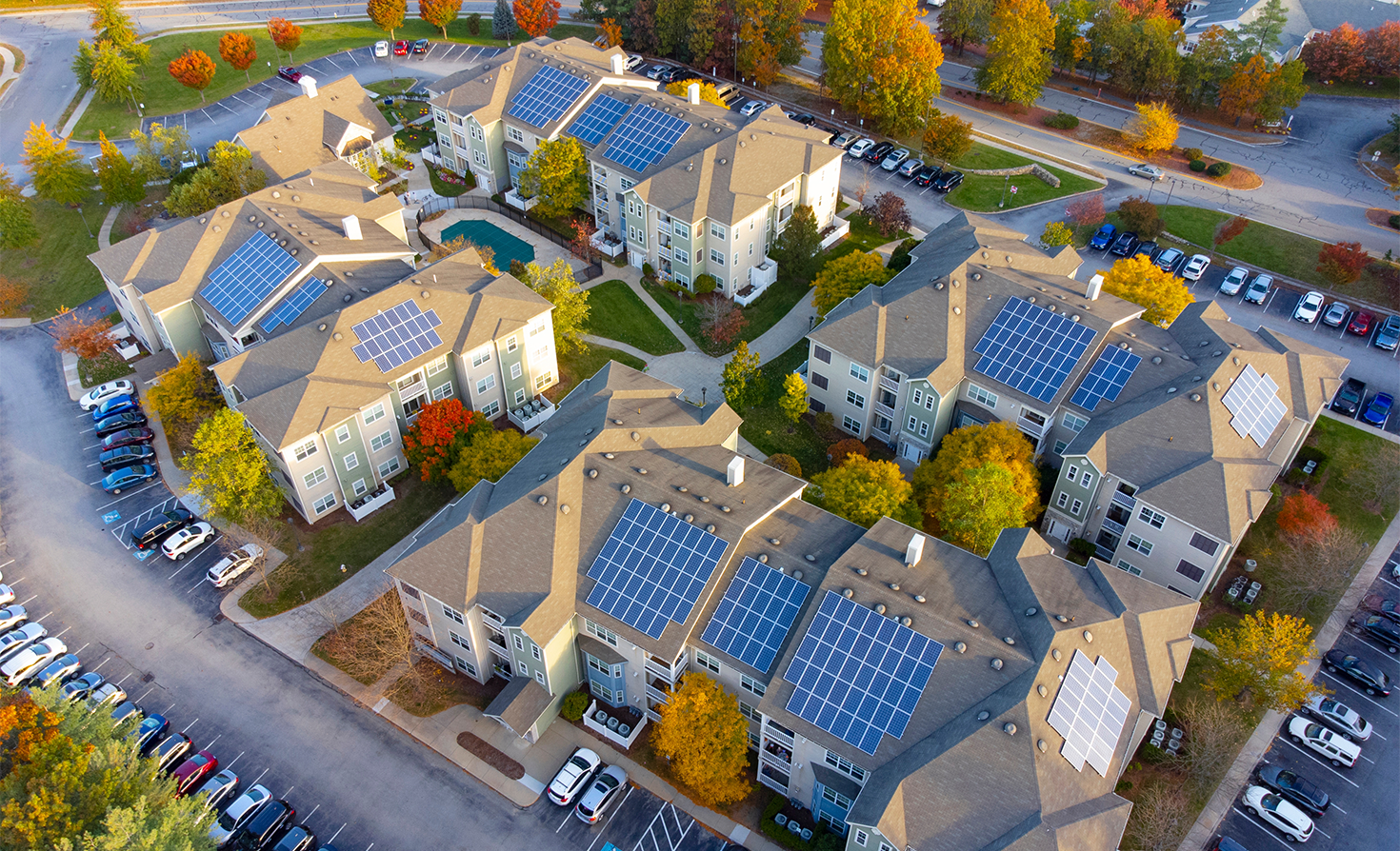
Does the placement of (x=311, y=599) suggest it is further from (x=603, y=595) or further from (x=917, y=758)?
(x=917, y=758)

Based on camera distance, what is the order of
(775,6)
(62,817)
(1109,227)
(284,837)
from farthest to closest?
(775,6) < (1109,227) < (284,837) < (62,817)

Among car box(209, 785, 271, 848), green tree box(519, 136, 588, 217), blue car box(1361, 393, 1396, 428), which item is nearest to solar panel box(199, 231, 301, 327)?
green tree box(519, 136, 588, 217)

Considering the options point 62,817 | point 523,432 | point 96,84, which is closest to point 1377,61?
→ point 523,432

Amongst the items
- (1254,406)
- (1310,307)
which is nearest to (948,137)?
(1310,307)

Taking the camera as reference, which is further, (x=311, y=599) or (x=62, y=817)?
(x=311, y=599)

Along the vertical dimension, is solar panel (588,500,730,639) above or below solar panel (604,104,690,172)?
below

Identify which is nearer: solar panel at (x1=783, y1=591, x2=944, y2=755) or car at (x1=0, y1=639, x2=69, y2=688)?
→ solar panel at (x1=783, y1=591, x2=944, y2=755)

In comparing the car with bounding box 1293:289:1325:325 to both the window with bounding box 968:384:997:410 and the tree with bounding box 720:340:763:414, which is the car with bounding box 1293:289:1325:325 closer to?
the window with bounding box 968:384:997:410

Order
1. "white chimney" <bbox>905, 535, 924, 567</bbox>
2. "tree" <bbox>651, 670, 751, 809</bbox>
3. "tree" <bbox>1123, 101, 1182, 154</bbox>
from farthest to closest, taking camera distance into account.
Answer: "tree" <bbox>1123, 101, 1182, 154</bbox>
"white chimney" <bbox>905, 535, 924, 567</bbox>
"tree" <bbox>651, 670, 751, 809</bbox>
